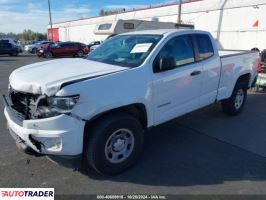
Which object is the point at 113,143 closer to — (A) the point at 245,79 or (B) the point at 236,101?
(B) the point at 236,101

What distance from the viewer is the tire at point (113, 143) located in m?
3.61

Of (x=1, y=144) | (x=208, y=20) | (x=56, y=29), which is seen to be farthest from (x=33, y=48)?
(x=1, y=144)

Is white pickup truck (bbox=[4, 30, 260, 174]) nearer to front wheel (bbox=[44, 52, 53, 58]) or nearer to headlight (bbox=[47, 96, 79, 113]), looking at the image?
headlight (bbox=[47, 96, 79, 113])

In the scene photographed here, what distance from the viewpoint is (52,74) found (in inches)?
147

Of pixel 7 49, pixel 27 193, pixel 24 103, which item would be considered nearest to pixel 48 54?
pixel 7 49

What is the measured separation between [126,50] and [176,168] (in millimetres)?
2001

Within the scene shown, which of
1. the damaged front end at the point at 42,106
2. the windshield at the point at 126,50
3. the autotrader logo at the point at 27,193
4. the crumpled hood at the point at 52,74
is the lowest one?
the autotrader logo at the point at 27,193

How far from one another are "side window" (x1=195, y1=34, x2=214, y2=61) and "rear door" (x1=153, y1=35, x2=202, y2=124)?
0.80 ft

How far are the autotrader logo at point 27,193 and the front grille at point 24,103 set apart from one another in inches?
35.3

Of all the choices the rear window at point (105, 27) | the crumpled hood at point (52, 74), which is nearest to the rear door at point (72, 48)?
the rear window at point (105, 27)

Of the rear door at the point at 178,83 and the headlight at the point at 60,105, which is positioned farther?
the rear door at the point at 178,83

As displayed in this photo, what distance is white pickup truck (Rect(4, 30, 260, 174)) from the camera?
335 centimetres

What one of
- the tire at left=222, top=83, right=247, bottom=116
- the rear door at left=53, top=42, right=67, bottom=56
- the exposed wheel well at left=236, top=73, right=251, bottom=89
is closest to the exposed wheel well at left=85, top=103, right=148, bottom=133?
the tire at left=222, top=83, right=247, bottom=116

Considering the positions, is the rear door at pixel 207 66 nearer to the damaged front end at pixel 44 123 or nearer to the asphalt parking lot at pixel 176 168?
the asphalt parking lot at pixel 176 168
